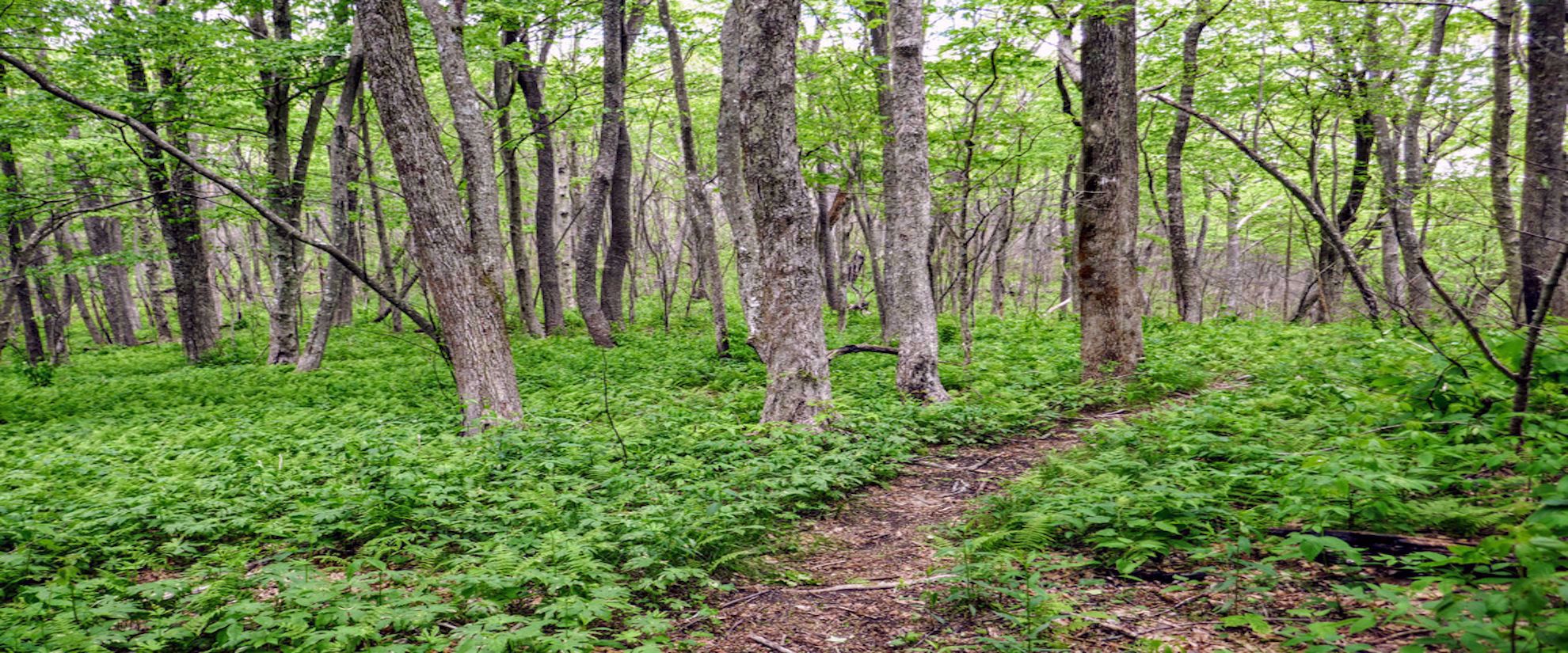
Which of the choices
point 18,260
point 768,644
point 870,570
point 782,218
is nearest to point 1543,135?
point 782,218

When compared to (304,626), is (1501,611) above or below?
above

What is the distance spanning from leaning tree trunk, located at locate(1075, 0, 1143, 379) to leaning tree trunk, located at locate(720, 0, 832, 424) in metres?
3.37

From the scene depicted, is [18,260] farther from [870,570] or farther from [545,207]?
[870,570]

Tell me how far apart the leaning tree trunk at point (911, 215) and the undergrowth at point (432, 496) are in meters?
0.56

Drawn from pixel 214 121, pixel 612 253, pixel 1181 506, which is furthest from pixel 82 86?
pixel 1181 506

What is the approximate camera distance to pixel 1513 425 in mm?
3592

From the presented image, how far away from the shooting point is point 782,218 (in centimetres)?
648

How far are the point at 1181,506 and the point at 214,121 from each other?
50.7 ft

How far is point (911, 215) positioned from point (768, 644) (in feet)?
18.4

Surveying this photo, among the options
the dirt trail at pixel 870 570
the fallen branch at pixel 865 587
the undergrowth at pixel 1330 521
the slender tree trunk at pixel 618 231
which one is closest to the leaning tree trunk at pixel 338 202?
the slender tree trunk at pixel 618 231

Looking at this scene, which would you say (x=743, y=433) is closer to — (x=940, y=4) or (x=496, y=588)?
(x=496, y=588)

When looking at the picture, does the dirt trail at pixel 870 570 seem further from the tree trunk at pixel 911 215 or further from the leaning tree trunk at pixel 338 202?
the leaning tree trunk at pixel 338 202

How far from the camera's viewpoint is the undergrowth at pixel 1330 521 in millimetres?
2334

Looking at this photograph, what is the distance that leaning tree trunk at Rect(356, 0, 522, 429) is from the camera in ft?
21.1
